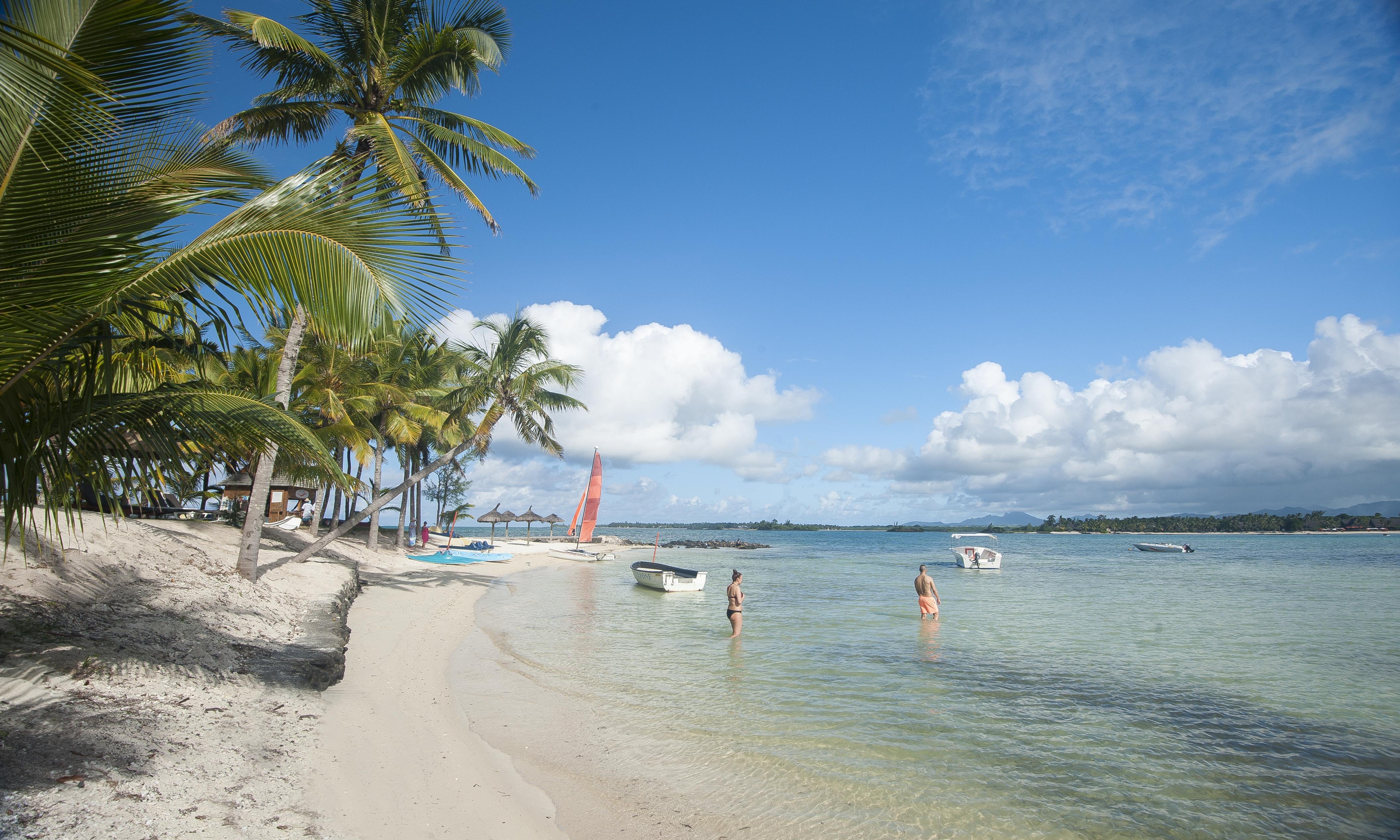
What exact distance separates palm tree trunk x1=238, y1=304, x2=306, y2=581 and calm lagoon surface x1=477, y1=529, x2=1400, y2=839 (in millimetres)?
4278

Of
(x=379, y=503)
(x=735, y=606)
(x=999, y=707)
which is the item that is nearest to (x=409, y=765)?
(x=999, y=707)

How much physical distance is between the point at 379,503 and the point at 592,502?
20.0 metres

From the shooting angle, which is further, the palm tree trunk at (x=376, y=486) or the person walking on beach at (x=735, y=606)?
the palm tree trunk at (x=376, y=486)

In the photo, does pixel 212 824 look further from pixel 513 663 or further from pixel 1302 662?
pixel 1302 662

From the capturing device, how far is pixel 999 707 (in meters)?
8.09

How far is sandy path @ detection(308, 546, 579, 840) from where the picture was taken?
4.37 meters

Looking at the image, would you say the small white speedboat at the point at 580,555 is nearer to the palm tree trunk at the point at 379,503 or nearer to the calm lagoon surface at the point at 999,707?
the calm lagoon surface at the point at 999,707

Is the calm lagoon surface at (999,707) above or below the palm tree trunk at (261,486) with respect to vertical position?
below

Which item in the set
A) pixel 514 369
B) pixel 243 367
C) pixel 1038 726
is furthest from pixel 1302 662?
pixel 243 367

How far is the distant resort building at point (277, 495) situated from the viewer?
17.8 meters

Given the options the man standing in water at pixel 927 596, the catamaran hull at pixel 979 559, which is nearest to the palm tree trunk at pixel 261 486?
the man standing in water at pixel 927 596

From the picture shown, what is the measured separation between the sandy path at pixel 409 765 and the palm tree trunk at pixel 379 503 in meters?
3.74

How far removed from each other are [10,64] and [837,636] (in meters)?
13.0

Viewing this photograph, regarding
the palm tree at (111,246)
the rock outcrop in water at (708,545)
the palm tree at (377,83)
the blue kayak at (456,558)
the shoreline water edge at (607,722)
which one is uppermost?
the palm tree at (377,83)
